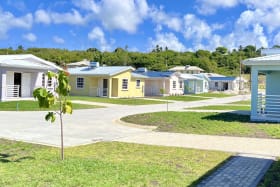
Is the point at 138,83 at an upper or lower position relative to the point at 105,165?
upper

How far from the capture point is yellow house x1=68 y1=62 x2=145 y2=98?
3878 centimetres

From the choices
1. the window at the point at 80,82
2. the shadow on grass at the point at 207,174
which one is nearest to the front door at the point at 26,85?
the window at the point at 80,82

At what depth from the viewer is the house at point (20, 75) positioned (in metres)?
28.7

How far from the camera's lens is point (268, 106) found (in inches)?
711

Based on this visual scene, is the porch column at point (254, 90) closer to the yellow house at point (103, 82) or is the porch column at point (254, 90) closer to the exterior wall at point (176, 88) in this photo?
the yellow house at point (103, 82)

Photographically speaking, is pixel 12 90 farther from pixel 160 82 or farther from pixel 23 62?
pixel 160 82

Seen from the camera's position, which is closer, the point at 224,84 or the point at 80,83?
the point at 80,83

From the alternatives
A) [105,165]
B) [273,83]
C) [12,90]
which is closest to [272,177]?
[105,165]

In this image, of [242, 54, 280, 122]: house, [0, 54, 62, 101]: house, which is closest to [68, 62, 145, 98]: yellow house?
[0, 54, 62, 101]: house

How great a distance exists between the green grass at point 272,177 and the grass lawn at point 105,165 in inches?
45.6

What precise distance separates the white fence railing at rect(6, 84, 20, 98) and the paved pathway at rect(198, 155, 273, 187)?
26.1 metres

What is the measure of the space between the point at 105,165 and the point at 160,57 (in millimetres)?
92166

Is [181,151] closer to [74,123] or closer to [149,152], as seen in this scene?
[149,152]

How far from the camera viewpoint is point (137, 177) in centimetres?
666
